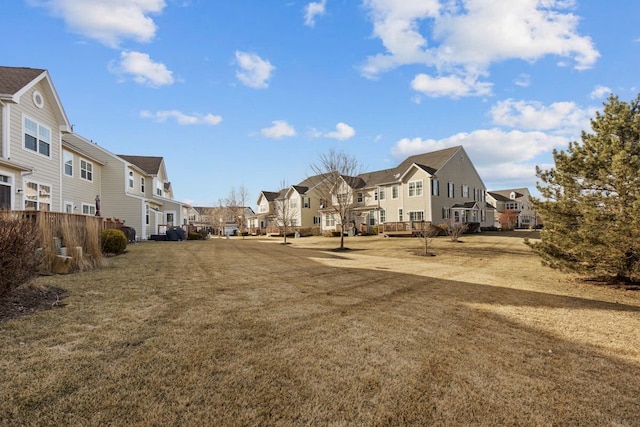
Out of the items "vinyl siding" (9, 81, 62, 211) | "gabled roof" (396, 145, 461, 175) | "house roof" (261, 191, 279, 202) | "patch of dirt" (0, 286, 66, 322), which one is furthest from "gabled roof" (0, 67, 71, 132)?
"house roof" (261, 191, 279, 202)

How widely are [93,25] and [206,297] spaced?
446 inches

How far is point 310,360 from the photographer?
365 cm

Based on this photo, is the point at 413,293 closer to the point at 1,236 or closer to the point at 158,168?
the point at 1,236

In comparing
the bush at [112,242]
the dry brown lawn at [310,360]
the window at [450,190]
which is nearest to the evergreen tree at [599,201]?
the dry brown lawn at [310,360]

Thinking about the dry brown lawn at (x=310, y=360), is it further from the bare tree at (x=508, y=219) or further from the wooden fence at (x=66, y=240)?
the bare tree at (x=508, y=219)

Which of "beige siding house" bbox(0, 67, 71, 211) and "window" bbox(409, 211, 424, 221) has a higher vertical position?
"beige siding house" bbox(0, 67, 71, 211)

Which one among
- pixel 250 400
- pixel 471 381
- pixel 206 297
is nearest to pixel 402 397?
pixel 471 381

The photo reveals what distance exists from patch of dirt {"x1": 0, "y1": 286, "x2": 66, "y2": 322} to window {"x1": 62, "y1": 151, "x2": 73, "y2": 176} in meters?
16.1

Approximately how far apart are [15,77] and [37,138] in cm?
250

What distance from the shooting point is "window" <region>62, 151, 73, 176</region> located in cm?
1875

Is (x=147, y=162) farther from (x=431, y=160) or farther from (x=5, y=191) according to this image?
(x=431, y=160)

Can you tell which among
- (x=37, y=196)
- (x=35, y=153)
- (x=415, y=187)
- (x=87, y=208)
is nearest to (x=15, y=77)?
(x=35, y=153)

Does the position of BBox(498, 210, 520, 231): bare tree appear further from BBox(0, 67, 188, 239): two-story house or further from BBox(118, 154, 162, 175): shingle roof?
BBox(0, 67, 188, 239): two-story house

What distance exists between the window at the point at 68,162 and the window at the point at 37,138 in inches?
126
